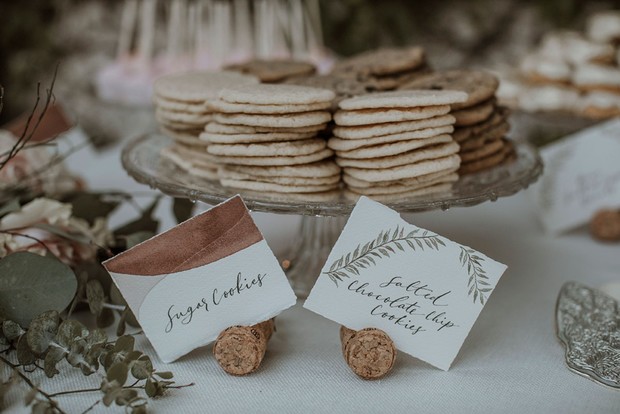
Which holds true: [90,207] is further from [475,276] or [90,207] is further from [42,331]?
[475,276]

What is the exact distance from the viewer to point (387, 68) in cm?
104

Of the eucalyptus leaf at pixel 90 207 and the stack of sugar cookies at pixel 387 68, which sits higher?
the stack of sugar cookies at pixel 387 68

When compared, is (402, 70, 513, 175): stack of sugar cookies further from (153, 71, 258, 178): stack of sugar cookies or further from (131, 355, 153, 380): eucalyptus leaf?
(131, 355, 153, 380): eucalyptus leaf

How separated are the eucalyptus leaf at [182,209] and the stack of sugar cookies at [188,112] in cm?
5

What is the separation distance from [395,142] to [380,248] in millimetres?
156

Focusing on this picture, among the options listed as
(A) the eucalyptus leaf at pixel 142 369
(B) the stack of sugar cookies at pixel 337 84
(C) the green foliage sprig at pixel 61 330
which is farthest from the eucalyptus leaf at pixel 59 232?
(B) the stack of sugar cookies at pixel 337 84

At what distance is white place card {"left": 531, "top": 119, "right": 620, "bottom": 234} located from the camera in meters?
1.16

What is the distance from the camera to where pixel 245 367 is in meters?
0.72

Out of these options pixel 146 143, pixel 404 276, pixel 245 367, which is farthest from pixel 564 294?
pixel 146 143

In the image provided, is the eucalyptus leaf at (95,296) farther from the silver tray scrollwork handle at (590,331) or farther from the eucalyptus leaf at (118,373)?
the silver tray scrollwork handle at (590,331)

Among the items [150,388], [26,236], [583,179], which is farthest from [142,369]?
[583,179]

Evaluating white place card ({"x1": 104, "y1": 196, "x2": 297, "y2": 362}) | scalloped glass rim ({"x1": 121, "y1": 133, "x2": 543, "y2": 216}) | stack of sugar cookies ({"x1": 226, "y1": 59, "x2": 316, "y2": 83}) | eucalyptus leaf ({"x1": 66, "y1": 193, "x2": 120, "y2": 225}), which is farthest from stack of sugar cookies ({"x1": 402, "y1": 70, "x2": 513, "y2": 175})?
eucalyptus leaf ({"x1": 66, "y1": 193, "x2": 120, "y2": 225})

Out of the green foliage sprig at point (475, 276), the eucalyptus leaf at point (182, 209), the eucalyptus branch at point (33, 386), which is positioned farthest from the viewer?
the eucalyptus leaf at point (182, 209)

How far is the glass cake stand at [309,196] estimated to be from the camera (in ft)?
2.52
